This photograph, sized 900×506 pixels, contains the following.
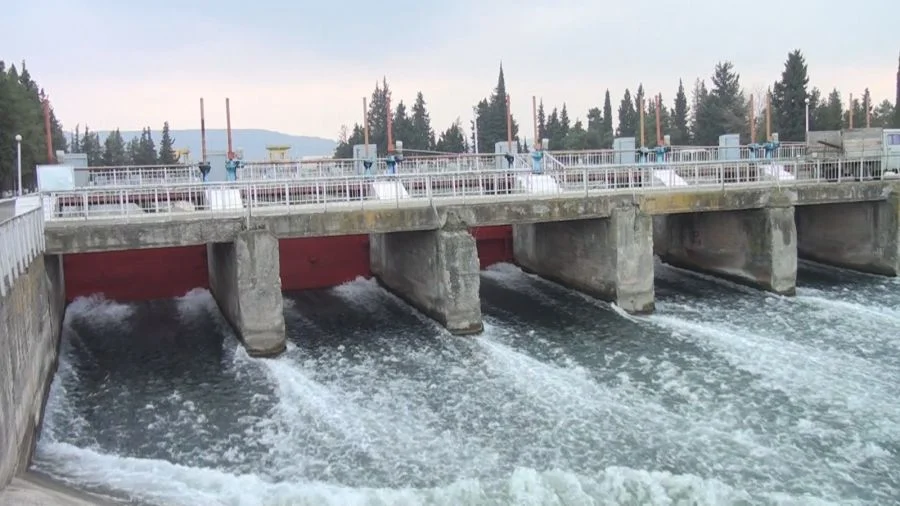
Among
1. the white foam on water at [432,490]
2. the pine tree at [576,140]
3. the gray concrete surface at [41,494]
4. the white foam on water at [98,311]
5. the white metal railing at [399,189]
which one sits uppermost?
the pine tree at [576,140]

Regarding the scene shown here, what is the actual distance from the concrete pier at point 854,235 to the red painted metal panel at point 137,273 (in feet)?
78.8

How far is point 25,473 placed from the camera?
11.4 metres

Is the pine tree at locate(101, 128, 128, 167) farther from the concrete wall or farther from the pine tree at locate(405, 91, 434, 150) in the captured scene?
the concrete wall

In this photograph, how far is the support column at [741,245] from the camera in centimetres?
2462

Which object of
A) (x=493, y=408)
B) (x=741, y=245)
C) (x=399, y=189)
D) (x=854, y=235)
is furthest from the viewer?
(x=854, y=235)

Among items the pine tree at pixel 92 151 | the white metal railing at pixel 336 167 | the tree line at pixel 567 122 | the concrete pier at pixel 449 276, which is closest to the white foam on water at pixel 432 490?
the concrete pier at pixel 449 276

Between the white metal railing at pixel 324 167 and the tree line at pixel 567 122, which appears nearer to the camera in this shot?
the white metal railing at pixel 324 167

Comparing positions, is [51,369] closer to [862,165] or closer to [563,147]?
[862,165]

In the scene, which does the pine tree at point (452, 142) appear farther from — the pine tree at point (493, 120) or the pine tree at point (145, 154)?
the pine tree at point (145, 154)

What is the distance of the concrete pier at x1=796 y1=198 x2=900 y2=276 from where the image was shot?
27406 millimetres

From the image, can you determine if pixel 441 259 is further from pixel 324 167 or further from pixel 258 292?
pixel 324 167

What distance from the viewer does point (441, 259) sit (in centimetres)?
2009

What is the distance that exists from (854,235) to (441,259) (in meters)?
18.1

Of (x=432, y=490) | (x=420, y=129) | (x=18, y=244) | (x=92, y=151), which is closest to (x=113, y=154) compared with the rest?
(x=92, y=151)
